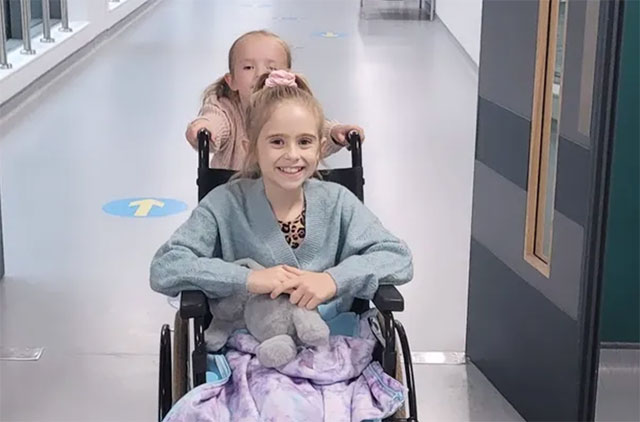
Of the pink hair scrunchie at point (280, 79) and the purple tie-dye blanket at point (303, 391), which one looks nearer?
the purple tie-dye blanket at point (303, 391)

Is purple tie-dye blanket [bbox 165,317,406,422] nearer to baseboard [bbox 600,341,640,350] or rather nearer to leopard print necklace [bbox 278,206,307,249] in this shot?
leopard print necklace [bbox 278,206,307,249]

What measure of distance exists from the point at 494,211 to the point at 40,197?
2.43 meters

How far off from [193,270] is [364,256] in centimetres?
36

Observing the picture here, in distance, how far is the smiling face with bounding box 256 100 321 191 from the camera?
6.75 feet

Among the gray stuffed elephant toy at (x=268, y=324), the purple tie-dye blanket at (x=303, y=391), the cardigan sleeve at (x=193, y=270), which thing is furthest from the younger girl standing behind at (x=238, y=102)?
the purple tie-dye blanket at (x=303, y=391)

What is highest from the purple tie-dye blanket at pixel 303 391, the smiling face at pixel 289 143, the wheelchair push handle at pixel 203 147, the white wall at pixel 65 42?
the smiling face at pixel 289 143

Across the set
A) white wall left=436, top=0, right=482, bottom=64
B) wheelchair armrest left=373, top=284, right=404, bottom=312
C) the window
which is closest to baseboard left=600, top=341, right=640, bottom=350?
the window

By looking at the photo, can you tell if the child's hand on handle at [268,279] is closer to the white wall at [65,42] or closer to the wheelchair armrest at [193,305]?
the wheelchair armrest at [193,305]

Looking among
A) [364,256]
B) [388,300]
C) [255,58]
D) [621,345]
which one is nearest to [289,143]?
[364,256]

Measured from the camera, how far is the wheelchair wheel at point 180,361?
209 centimetres

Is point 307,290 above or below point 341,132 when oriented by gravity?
below

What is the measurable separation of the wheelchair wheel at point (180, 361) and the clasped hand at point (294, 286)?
197 mm

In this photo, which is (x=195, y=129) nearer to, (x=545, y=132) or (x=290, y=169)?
(x=290, y=169)

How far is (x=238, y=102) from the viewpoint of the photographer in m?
2.63
